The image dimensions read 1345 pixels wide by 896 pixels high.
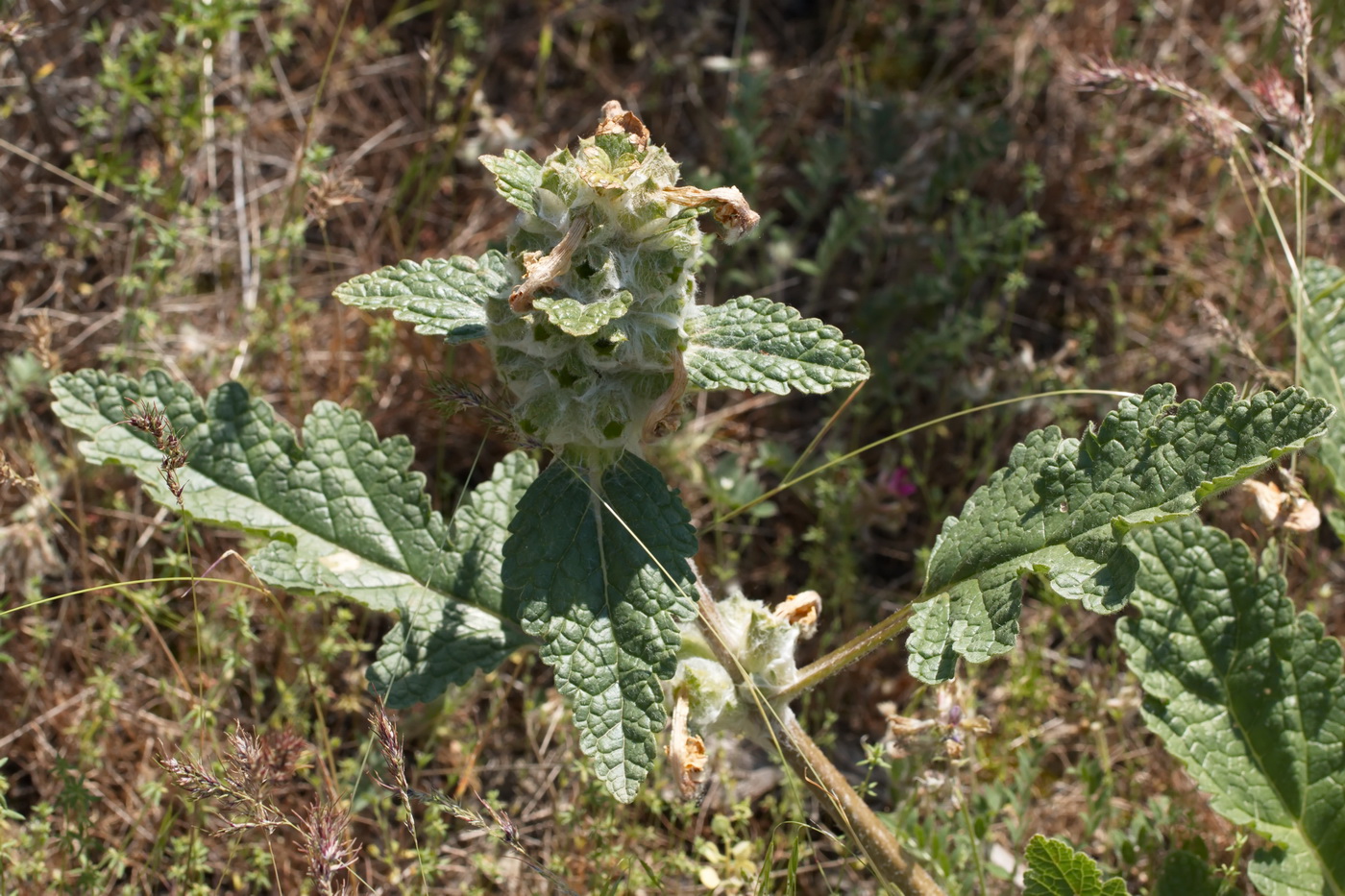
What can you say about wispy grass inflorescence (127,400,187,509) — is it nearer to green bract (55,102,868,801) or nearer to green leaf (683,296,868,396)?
green bract (55,102,868,801)

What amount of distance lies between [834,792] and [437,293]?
5.12 feet

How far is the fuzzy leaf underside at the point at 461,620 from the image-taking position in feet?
9.41

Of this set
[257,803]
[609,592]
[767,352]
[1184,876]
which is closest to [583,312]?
[767,352]

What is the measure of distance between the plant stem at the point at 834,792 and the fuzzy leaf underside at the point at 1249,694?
740mm

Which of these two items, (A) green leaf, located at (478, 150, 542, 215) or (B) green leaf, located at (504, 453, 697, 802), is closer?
(A) green leaf, located at (478, 150, 542, 215)

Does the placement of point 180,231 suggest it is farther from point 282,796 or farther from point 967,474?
point 967,474

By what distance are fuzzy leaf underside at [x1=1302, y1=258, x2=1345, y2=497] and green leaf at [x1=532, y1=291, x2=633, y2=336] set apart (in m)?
2.21

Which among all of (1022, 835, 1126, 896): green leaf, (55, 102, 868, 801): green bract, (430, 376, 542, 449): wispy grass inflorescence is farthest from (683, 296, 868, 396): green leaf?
(1022, 835, 1126, 896): green leaf

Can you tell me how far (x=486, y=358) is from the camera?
164 inches

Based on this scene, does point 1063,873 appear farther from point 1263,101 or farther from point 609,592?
point 1263,101

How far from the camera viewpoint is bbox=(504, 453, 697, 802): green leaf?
240 centimetres

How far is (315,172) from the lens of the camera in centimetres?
373

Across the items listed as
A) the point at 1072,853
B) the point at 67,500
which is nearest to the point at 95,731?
the point at 67,500

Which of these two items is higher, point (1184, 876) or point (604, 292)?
point (604, 292)
